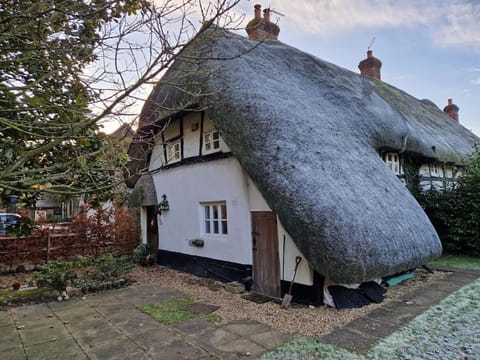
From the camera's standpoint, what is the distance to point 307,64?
9.61m

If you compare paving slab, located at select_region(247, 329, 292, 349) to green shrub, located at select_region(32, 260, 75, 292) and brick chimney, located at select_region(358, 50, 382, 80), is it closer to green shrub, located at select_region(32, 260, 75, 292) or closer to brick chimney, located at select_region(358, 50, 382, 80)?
green shrub, located at select_region(32, 260, 75, 292)

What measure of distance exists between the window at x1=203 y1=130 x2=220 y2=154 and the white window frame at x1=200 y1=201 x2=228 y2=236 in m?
1.28

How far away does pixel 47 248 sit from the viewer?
8953mm

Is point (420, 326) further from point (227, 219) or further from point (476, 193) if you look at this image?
point (476, 193)

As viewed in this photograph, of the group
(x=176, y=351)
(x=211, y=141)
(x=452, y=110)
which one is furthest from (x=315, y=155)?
(x=452, y=110)

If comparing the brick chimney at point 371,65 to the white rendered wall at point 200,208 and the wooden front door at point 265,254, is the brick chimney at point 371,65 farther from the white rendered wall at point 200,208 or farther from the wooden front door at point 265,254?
the wooden front door at point 265,254

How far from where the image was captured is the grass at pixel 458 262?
7.86 metres

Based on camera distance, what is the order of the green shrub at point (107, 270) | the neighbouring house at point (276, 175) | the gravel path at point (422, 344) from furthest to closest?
the green shrub at point (107, 270), the neighbouring house at point (276, 175), the gravel path at point (422, 344)

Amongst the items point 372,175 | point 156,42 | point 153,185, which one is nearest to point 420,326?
point 372,175

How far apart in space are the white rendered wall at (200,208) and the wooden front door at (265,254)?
0.19m

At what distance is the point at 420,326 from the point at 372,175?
306 cm

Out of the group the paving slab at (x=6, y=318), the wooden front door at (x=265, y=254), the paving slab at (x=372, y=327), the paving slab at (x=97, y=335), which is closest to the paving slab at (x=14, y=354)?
the paving slab at (x=97, y=335)

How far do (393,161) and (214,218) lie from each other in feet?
18.9

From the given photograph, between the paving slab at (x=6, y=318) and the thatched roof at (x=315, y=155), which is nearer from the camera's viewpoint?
the thatched roof at (x=315, y=155)
